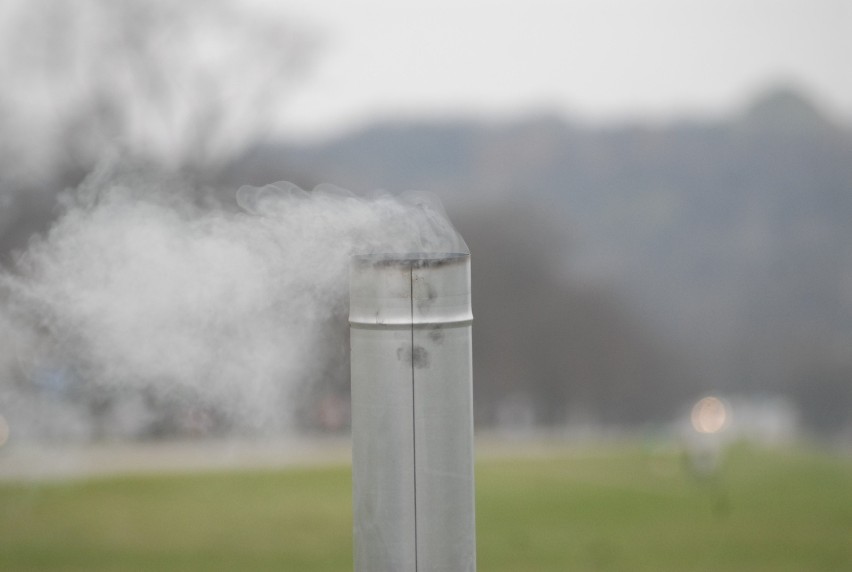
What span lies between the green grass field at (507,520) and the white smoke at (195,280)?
4.96m

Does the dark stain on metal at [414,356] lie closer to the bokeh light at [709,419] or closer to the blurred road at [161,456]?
the blurred road at [161,456]

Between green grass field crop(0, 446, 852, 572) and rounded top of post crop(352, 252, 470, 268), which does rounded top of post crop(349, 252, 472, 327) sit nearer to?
rounded top of post crop(352, 252, 470, 268)

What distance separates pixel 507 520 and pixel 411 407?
9410 mm

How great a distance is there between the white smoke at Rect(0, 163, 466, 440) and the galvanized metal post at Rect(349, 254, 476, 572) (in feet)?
2.32

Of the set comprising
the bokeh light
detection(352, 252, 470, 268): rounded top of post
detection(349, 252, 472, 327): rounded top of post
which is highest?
detection(352, 252, 470, 268): rounded top of post

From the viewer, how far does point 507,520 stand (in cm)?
1293

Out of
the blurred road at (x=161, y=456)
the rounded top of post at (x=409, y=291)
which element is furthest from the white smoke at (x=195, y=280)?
the blurred road at (x=161, y=456)

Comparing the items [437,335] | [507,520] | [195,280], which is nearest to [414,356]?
[437,335]

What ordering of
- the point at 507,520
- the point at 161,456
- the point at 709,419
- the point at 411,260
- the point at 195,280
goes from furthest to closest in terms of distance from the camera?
the point at 161,456
the point at 709,419
the point at 507,520
the point at 195,280
the point at 411,260

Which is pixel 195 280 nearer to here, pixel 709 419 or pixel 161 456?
pixel 709 419

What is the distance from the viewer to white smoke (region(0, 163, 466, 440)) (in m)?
4.95

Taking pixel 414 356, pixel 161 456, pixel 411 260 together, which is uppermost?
pixel 411 260

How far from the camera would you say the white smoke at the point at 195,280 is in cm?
495

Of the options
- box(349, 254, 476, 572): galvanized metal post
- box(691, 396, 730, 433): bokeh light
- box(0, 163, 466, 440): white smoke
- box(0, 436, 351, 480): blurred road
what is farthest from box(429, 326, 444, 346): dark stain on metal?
box(691, 396, 730, 433): bokeh light
